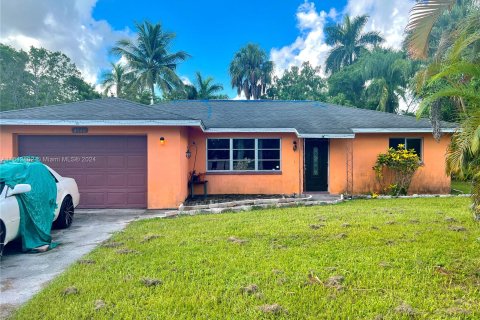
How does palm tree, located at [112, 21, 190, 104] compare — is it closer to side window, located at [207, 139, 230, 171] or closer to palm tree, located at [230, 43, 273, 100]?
Answer: palm tree, located at [230, 43, 273, 100]

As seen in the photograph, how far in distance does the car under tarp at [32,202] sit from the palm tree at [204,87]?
1030 inches

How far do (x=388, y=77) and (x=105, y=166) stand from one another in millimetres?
22540

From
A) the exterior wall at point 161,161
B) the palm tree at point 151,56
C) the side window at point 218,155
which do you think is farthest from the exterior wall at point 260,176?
the palm tree at point 151,56

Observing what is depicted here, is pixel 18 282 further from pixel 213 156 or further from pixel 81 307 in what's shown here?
pixel 213 156

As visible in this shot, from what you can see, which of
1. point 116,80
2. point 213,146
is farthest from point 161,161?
point 116,80

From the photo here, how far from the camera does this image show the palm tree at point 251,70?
35531mm

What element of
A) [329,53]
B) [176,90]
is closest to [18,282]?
[176,90]

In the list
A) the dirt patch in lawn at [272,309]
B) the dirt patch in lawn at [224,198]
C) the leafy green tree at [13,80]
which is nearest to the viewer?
the dirt patch in lawn at [272,309]

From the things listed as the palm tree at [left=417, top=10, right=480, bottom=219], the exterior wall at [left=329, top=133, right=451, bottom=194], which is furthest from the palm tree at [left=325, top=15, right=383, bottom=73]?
the palm tree at [left=417, top=10, right=480, bottom=219]

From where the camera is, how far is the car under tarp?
5.58 metres

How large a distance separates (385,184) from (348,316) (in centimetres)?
1020

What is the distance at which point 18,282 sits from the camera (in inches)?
169

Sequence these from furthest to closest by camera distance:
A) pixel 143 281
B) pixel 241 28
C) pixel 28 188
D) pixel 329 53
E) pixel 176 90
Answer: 1. pixel 329 53
2. pixel 176 90
3. pixel 241 28
4. pixel 28 188
5. pixel 143 281

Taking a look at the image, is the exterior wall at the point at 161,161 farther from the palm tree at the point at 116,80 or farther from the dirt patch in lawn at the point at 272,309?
the palm tree at the point at 116,80
